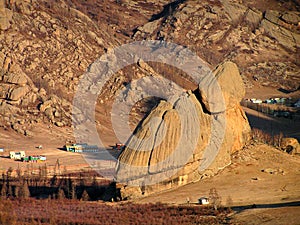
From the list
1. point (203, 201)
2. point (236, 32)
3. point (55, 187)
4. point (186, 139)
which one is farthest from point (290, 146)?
point (236, 32)

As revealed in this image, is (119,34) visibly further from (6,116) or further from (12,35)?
(6,116)

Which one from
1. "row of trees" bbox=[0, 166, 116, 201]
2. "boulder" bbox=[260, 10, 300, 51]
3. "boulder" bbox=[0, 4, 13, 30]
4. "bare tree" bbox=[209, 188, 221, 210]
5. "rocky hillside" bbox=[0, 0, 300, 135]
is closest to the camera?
"bare tree" bbox=[209, 188, 221, 210]

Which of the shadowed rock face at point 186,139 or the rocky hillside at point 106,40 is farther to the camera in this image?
the rocky hillside at point 106,40

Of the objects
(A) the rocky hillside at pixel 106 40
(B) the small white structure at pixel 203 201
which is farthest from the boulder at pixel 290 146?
(A) the rocky hillside at pixel 106 40

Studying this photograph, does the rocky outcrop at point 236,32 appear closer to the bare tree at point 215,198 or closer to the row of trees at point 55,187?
the row of trees at point 55,187

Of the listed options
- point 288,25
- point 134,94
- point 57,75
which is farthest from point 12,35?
point 288,25

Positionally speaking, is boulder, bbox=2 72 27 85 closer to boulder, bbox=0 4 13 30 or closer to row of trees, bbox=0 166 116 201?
boulder, bbox=0 4 13 30

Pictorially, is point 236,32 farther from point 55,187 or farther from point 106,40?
point 55,187

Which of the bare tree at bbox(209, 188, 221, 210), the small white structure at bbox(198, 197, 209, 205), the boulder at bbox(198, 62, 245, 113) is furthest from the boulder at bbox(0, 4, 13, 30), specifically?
the small white structure at bbox(198, 197, 209, 205)
